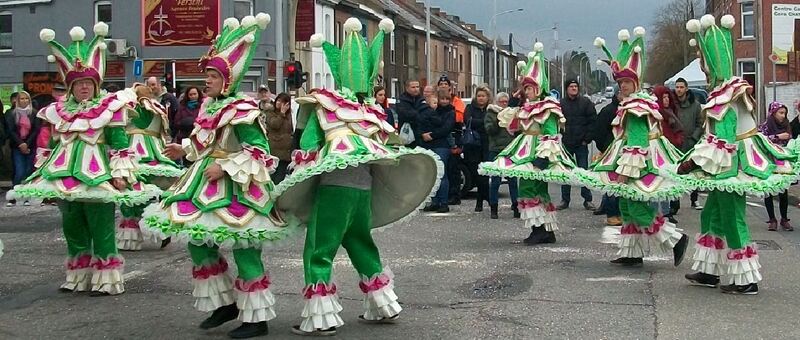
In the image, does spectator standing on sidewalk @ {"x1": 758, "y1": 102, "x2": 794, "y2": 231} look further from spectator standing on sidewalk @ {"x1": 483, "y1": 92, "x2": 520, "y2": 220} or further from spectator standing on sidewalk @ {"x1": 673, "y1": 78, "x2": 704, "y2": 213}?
spectator standing on sidewalk @ {"x1": 483, "y1": 92, "x2": 520, "y2": 220}

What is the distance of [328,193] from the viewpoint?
6.52m

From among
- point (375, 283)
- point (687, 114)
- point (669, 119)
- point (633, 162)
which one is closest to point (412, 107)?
point (669, 119)

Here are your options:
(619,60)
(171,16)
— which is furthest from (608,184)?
(171,16)

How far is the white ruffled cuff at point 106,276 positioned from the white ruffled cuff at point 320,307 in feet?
8.03

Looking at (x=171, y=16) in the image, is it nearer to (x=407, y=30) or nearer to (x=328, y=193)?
(x=407, y=30)

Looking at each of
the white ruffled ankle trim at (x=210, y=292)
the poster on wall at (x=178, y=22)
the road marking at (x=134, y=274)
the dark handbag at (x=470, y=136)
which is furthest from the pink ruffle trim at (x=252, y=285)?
the poster on wall at (x=178, y=22)

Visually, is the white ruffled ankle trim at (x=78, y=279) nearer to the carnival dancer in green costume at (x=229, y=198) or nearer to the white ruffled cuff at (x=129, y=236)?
the carnival dancer in green costume at (x=229, y=198)

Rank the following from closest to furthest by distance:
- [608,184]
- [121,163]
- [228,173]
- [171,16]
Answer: [228,173], [121,163], [608,184], [171,16]

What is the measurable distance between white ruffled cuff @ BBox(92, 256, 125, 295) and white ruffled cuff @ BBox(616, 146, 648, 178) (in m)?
4.51

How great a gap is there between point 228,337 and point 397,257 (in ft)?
12.6

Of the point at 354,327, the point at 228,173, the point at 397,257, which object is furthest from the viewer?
the point at 397,257

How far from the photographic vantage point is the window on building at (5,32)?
140 ft

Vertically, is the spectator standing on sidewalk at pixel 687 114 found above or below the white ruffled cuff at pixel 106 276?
above

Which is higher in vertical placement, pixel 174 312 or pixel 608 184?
pixel 608 184
